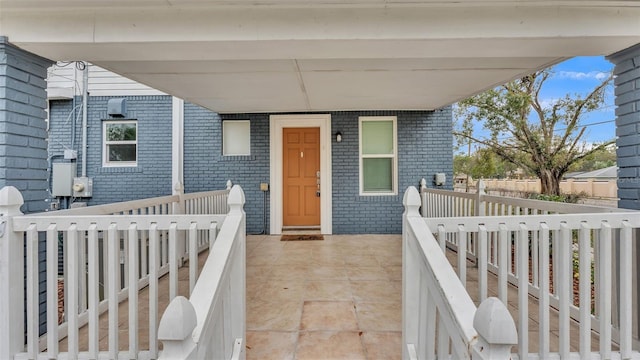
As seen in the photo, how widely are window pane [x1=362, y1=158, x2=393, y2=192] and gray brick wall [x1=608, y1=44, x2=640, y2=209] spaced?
12.1 ft

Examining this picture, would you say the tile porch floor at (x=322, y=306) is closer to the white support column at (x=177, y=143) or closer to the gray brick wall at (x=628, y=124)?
the gray brick wall at (x=628, y=124)

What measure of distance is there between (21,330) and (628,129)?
412cm

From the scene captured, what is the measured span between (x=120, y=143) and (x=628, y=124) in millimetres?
6752

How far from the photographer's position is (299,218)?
236 inches

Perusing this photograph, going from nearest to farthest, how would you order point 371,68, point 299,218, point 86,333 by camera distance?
point 86,333, point 371,68, point 299,218

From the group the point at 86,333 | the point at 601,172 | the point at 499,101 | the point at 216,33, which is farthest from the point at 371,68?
the point at 601,172

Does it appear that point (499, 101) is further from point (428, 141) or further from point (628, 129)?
point (628, 129)

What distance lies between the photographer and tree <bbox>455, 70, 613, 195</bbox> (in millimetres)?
7555

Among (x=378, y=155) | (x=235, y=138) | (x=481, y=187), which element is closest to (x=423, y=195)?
(x=378, y=155)

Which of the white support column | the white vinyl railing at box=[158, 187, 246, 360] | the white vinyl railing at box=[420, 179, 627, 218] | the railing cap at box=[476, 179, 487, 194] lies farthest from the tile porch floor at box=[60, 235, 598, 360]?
the white support column

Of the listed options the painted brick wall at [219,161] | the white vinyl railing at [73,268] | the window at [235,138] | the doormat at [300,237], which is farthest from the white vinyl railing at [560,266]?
the window at [235,138]

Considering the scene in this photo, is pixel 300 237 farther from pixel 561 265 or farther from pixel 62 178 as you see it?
pixel 62 178

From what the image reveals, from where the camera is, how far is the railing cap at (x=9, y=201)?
1.81m

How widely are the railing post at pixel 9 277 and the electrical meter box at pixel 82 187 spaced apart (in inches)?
171
